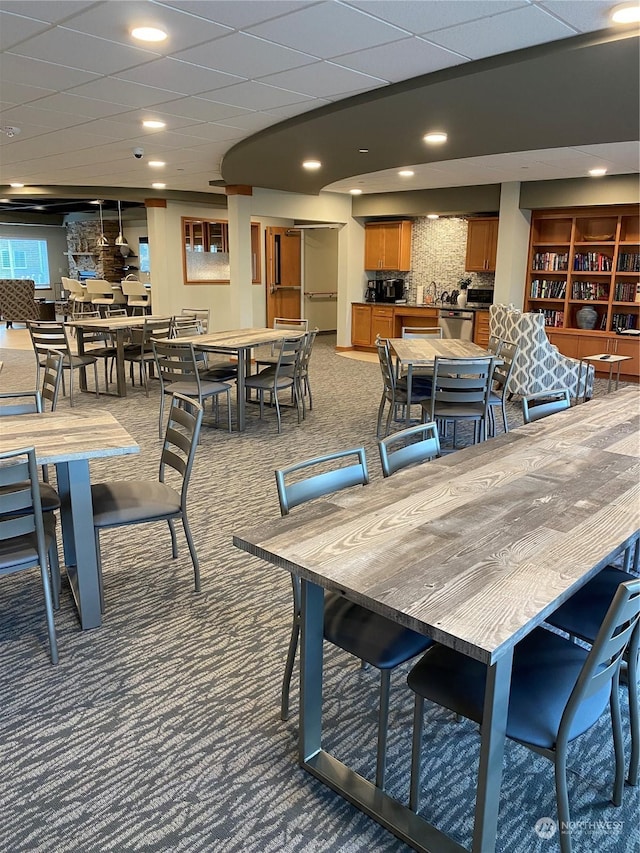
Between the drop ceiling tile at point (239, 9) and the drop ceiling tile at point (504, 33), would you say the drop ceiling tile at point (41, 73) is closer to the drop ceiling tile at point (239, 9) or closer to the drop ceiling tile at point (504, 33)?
the drop ceiling tile at point (239, 9)

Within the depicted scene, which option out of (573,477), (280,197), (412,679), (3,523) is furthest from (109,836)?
(280,197)

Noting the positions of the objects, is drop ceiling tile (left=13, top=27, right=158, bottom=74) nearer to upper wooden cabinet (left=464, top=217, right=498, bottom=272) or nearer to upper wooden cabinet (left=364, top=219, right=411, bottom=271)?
upper wooden cabinet (left=464, top=217, right=498, bottom=272)

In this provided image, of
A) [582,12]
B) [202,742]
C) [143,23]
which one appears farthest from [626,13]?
[202,742]

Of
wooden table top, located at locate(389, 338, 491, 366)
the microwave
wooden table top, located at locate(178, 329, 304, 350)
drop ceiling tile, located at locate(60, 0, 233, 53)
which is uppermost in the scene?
drop ceiling tile, located at locate(60, 0, 233, 53)

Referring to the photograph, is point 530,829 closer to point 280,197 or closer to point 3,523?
point 3,523

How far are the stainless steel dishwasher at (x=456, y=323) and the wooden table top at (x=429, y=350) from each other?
355cm

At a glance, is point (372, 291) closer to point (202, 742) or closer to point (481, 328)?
point (481, 328)

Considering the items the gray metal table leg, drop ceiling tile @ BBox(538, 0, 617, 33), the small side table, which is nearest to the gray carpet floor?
the gray metal table leg

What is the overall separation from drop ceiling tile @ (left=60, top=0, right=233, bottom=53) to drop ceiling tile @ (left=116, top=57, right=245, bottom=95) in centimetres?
35

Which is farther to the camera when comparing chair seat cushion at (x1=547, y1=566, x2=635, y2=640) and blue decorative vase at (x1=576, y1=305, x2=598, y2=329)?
blue decorative vase at (x1=576, y1=305, x2=598, y2=329)

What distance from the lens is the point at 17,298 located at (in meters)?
15.7

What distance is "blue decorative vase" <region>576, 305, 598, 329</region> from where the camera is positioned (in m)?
8.84

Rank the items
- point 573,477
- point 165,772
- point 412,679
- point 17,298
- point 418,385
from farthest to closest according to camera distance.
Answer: point 17,298
point 418,385
point 573,477
point 165,772
point 412,679

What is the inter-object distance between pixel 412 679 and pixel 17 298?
16.5m
